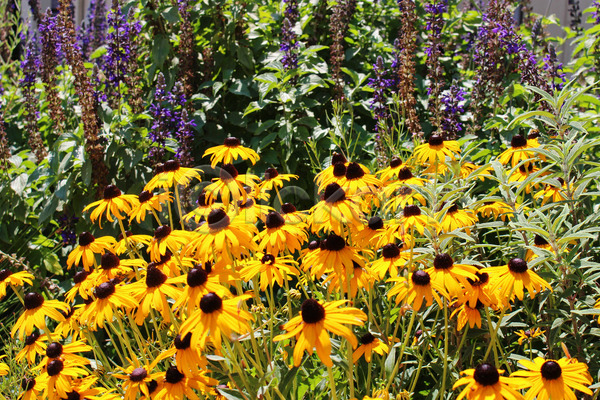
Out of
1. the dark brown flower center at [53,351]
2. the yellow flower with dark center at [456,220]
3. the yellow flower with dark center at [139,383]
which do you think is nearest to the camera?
the yellow flower with dark center at [139,383]

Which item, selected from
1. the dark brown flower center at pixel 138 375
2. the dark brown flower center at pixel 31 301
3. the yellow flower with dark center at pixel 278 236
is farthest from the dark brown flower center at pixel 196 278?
the dark brown flower center at pixel 31 301

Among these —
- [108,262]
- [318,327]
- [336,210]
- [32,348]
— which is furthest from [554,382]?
[32,348]

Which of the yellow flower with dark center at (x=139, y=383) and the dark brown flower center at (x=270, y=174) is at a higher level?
the dark brown flower center at (x=270, y=174)

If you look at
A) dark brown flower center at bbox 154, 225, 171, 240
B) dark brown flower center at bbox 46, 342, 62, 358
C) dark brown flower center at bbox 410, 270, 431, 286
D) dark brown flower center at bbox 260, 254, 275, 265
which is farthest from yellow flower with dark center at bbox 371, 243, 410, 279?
dark brown flower center at bbox 46, 342, 62, 358

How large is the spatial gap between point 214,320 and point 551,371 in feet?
2.77

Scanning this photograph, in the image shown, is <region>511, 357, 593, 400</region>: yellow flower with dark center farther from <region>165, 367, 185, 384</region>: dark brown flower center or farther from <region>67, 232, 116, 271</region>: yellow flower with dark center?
<region>67, 232, 116, 271</region>: yellow flower with dark center

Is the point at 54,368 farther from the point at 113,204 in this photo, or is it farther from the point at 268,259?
the point at 268,259

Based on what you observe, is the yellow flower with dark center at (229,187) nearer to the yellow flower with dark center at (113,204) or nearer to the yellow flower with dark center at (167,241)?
the yellow flower with dark center at (167,241)

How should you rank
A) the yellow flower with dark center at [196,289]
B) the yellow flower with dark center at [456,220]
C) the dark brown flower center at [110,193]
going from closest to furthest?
the yellow flower with dark center at [196,289], the yellow flower with dark center at [456,220], the dark brown flower center at [110,193]

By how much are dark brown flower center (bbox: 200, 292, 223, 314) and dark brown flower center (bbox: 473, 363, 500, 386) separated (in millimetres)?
675

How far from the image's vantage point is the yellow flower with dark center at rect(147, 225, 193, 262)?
1922mm

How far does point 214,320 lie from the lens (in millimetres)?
1400

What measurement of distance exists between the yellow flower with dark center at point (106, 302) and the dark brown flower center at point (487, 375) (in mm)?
1027

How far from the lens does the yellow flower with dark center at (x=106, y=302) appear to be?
1701 millimetres
